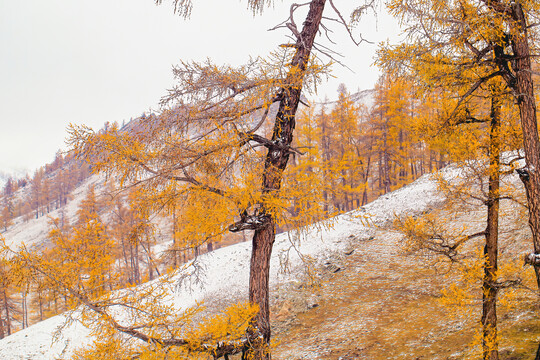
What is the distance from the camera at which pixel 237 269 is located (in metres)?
18.1

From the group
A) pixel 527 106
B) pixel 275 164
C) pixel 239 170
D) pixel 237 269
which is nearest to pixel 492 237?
pixel 527 106

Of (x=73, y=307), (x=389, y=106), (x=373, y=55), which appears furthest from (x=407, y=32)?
(x=389, y=106)

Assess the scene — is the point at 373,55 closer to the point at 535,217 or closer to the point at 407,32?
the point at 407,32

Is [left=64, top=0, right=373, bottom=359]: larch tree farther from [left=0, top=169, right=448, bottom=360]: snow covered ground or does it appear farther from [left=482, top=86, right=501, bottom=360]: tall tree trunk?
[left=0, top=169, right=448, bottom=360]: snow covered ground

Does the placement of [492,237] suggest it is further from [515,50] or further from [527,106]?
[515,50]

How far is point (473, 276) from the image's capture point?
5.26 metres

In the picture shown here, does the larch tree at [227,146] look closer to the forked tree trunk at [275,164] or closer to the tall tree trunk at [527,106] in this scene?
the forked tree trunk at [275,164]

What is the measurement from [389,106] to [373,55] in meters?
19.7

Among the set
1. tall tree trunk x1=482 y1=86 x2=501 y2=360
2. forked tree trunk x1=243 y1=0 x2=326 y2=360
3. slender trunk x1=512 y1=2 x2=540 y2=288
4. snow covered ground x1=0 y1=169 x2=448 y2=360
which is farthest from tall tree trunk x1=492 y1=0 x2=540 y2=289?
snow covered ground x1=0 y1=169 x2=448 y2=360

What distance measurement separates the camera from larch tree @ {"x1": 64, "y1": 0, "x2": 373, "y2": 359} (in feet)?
14.1

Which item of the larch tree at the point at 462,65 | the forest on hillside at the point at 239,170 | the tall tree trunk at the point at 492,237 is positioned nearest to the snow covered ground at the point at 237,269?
the tall tree trunk at the point at 492,237

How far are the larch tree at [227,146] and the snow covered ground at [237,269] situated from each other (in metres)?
9.47

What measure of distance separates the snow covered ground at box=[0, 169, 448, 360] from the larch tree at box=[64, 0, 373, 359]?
9.47 meters

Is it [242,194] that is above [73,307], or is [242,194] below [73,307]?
above
